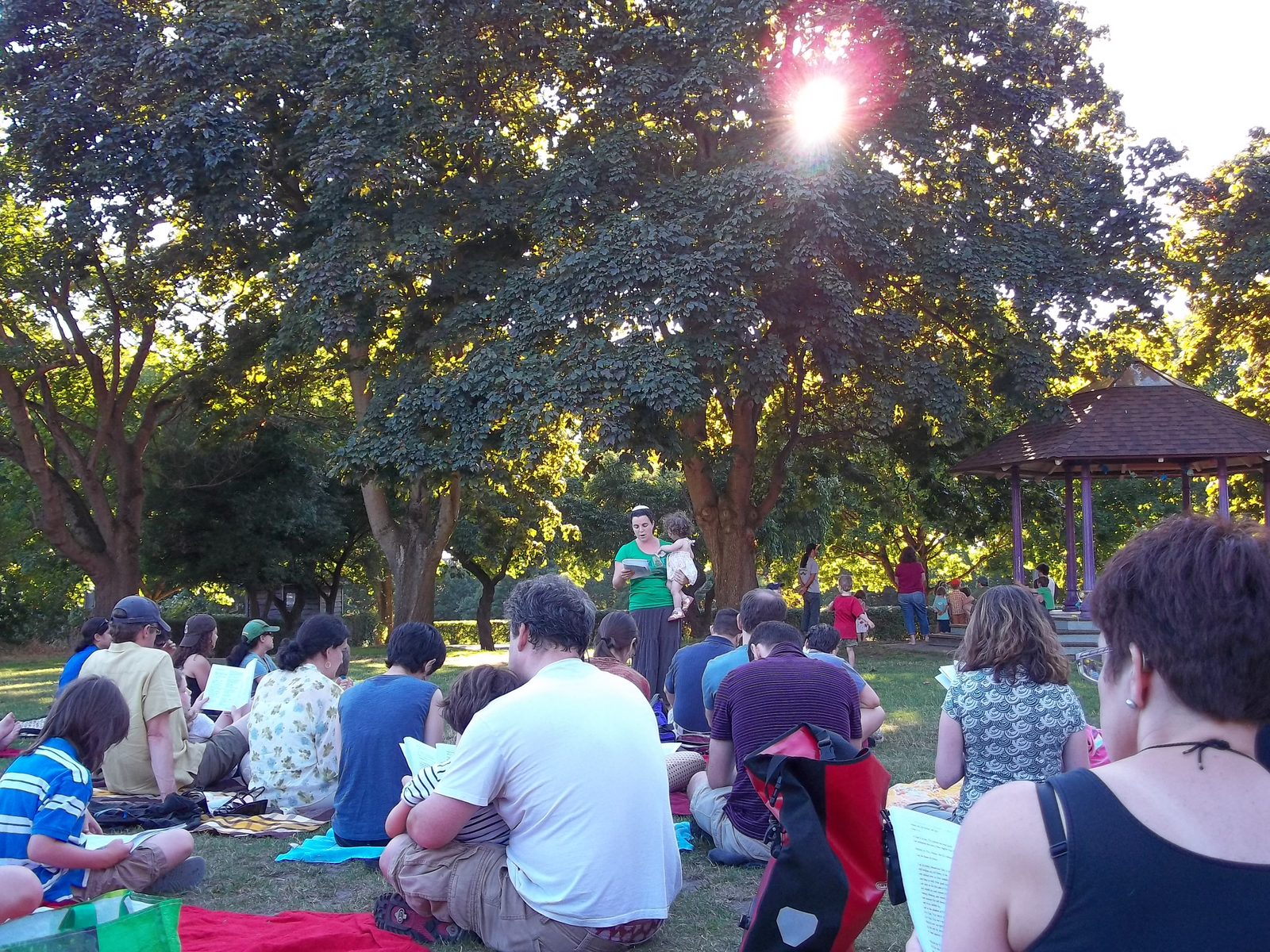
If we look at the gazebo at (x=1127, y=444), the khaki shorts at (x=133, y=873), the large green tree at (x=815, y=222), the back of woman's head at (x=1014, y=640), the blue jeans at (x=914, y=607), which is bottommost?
the blue jeans at (x=914, y=607)

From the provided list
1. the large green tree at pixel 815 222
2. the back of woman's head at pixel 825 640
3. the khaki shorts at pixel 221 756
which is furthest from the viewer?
the large green tree at pixel 815 222

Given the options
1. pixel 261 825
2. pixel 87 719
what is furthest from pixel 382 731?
pixel 87 719

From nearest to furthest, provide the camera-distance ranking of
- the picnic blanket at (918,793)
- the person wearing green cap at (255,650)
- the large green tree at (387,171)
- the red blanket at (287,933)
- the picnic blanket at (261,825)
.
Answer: the red blanket at (287,933)
the picnic blanket at (261,825)
the picnic blanket at (918,793)
the person wearing green cap at (255,650)
the large green tree at (387,171)

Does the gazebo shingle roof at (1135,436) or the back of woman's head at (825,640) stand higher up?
the gazebo shingle roof at (1135,436)

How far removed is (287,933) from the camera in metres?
4.39

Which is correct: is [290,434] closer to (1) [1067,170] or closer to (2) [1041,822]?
(1) [1067,170]

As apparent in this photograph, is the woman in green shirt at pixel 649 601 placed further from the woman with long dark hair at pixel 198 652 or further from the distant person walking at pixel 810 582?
the distant person walking at pixel 810 582

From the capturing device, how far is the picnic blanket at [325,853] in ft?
18.6

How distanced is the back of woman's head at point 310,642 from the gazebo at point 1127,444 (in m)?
13.6

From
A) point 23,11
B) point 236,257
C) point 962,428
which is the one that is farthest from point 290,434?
point 962,428

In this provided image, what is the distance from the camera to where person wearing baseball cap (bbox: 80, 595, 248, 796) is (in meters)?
6.36

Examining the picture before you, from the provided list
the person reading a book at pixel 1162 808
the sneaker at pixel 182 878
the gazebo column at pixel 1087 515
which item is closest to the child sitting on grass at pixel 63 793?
the sneaker at pixel 182 878

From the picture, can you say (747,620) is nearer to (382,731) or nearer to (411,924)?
(382,731)

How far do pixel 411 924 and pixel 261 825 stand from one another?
248 cm
